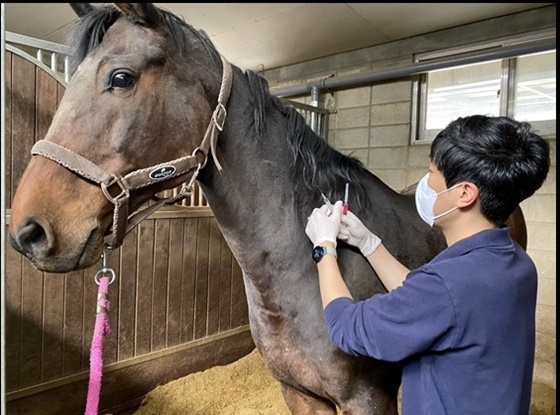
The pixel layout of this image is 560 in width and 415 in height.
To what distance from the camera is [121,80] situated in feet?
2.66

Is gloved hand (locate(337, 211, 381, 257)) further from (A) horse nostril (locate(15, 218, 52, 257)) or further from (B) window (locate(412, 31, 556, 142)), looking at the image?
(B) window (locate(412, 31, 556, 142))

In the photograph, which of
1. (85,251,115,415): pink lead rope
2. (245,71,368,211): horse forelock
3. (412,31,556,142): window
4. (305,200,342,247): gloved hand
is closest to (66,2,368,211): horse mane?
(245,71,368,211): horse forelock

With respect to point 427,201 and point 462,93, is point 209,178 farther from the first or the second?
point 462,93

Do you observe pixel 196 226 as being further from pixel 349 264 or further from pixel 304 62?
pixel 304 62

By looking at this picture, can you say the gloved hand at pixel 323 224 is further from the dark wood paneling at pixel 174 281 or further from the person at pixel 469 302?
the dark wood paneling at pixel 174 281

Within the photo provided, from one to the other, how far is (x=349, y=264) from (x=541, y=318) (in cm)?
240

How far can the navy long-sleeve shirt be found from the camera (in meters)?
0.71

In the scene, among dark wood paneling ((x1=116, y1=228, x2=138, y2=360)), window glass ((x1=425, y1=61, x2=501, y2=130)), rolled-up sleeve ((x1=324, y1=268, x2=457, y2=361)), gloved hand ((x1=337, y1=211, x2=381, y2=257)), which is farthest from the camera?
window glass ((x1=425, y1=61, x2=501, y2=130))

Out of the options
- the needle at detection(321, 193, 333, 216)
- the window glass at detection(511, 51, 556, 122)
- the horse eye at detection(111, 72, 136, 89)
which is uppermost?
the window glass at detection(511, 51, 556, 122)

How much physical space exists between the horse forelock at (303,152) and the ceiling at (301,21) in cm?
147

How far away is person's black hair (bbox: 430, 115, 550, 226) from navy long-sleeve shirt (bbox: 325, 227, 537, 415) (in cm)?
7

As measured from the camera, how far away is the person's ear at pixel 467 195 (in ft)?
2.53

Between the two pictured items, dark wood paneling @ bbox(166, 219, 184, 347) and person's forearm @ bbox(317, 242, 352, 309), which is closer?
person's forearm @ bbox(317, 242, 352, 309)

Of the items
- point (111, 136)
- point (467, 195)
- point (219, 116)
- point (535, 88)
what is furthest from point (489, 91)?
point (111, 136)
